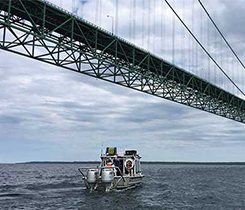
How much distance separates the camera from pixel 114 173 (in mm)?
Result: 28141

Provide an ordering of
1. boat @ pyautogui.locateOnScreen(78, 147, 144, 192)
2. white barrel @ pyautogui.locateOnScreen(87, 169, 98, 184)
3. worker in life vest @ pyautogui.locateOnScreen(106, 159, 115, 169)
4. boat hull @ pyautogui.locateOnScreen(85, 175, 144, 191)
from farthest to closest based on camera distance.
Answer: worker in life vest @ pyautogui.locateOnScreen(106, 159, 115, 169)
white barrel @ pyautogui.locateOnScreen(87, 169, 98, 184)
boat hull @ pyautogui.locateOnScreen(85, 175, 144, 191)
boat @ pyautogui.locateOnScreen(78, 147, 144, 192)

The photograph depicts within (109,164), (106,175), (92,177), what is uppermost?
(109,164)

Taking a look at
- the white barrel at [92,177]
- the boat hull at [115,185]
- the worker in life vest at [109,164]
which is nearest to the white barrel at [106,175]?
the boat hull at [115,185]

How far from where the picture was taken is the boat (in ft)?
88.4

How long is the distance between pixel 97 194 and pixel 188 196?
27.7 feet

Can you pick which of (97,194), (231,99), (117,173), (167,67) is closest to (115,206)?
(97,194)

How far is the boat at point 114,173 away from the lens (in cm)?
2694

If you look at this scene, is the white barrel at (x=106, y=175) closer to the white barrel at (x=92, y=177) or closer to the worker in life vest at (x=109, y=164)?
the worker in life vest at (x=109, y=164)

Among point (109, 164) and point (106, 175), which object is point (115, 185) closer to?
Answer: point (106, 175)

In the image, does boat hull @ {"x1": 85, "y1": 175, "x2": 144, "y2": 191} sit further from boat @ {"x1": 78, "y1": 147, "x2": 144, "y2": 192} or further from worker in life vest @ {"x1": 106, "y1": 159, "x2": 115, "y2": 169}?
worker in life vest @ {"x1": 106, "y1": 159, "x2": 115, "y2": 169}

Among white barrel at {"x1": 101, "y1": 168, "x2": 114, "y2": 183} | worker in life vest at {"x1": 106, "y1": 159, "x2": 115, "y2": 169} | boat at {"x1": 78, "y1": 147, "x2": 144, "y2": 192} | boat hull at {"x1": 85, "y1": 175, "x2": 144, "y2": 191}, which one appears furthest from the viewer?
worker in life vest at {"x1": 106, "y1": 159, "x2": 115, "y2": 169}

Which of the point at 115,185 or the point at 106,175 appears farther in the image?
the point at 115,185

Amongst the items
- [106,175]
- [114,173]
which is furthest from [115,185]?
[106,175]

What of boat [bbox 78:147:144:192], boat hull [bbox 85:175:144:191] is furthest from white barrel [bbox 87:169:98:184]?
boat hull [bbox 85:175:144:191]
